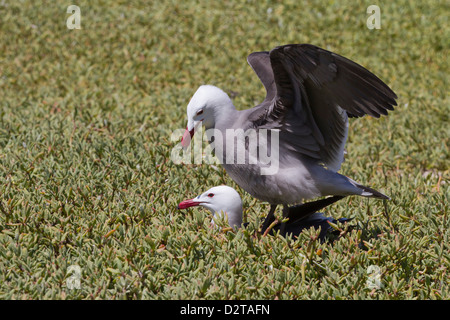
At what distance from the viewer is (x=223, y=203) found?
4.31 m

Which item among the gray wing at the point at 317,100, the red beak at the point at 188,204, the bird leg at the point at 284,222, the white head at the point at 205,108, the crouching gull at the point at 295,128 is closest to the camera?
the gray wing at the point at 317,100

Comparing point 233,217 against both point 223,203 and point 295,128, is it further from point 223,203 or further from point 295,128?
point 295,128

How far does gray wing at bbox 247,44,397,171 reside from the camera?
3.78 metres

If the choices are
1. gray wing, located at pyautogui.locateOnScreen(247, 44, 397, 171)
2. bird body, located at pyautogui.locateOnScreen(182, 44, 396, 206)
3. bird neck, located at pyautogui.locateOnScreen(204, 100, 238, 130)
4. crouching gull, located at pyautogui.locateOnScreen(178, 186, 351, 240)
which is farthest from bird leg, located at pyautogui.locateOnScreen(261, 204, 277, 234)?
bird neck, located at pyautogui.locateOnScreen(204, 100, 238, 130)

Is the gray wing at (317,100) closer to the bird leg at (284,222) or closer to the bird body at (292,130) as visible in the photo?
the bird body at (292,130)

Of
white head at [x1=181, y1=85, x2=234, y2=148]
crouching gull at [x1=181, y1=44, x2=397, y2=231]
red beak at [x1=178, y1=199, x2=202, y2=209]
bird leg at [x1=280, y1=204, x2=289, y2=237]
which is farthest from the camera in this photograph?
red beak at [x1=178, y1=199, x2=202, y2=209]

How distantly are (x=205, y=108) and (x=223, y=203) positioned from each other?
0.67m

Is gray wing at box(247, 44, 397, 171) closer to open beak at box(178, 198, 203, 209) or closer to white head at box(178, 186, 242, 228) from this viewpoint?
white head at box(178, 186, 242, 228)

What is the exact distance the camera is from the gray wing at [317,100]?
3.78m

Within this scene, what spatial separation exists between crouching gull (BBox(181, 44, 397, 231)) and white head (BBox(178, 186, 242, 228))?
0.50 ft

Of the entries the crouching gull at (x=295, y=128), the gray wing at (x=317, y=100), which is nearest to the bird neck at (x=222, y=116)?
the crouching gull at (x=295, y=128)

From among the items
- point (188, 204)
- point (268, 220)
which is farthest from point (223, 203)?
point (268, 220)
